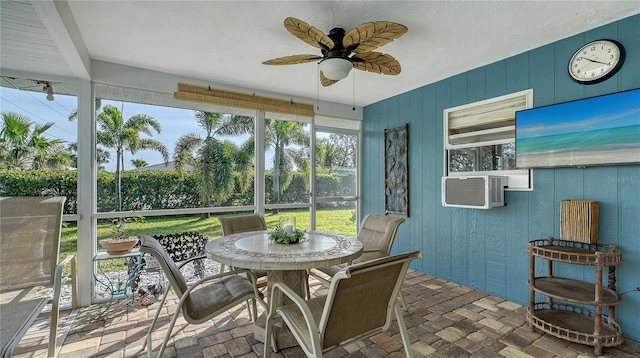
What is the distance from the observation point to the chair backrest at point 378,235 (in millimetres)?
A: 2687

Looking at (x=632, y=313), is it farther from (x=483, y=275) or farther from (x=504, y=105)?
(x=504, y=105)

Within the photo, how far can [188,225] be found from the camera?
11.3 feet

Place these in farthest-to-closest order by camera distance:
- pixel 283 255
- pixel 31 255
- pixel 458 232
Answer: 1. pixel 458 232
2. pixel 31 255
3. pixel 283 255

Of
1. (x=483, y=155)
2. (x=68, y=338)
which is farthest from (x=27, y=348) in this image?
(x=483, y=155)

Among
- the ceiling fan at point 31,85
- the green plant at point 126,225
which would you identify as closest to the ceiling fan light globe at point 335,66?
the green plant at point 126,225

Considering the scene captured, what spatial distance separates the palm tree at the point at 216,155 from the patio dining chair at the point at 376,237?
65.5 inches

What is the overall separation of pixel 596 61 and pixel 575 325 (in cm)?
211

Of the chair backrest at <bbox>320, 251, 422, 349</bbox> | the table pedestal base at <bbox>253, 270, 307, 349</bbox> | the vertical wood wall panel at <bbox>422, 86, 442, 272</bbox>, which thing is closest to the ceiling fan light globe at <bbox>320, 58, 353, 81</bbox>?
the chair backrest at <bbox>320, 251, 422, 349</bbox>

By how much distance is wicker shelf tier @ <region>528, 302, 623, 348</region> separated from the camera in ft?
6.60

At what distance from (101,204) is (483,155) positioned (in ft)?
13.7

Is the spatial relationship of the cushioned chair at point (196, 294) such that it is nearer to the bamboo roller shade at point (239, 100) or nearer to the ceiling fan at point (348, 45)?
the ceiling fan at point (348, 45)

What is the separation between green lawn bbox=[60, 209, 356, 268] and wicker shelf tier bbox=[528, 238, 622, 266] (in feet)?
7.89

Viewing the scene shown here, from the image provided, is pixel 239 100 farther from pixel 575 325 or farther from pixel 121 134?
pixel 575 325

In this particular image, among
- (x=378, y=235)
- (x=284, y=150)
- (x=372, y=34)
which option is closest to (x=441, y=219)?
(x=378, y=235)
